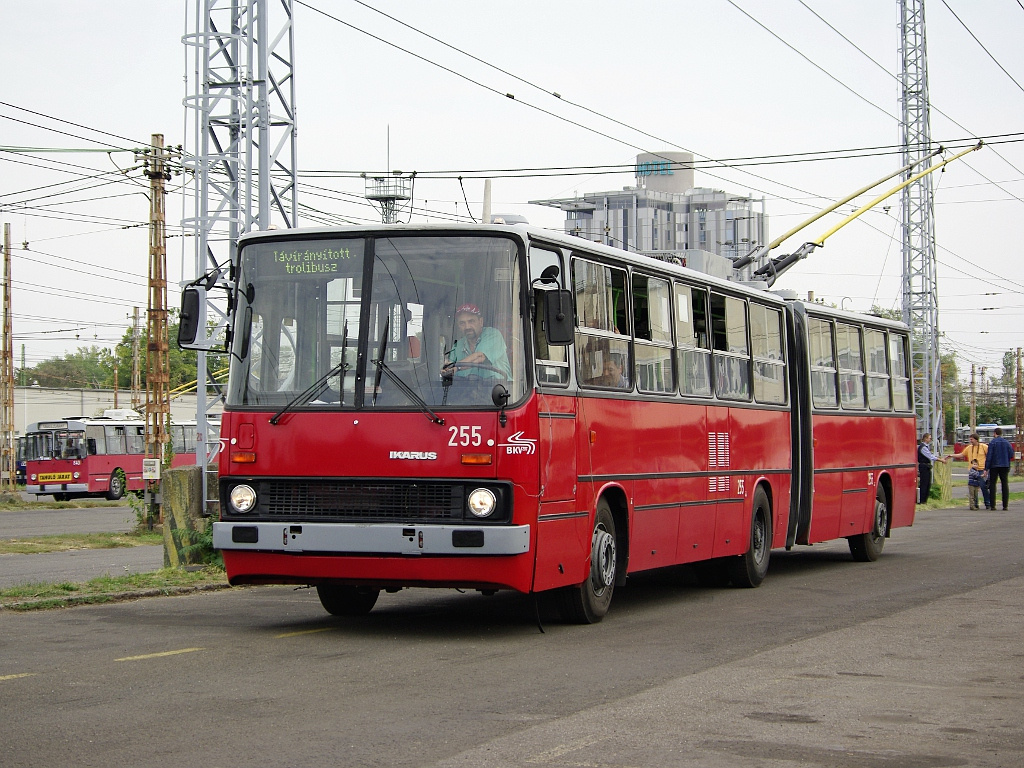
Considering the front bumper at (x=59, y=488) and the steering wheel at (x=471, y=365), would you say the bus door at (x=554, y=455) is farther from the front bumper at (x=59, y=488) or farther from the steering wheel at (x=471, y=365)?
the front bumper at (x=59, y=488)

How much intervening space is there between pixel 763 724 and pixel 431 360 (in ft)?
13.5

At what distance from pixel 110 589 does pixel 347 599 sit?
113 inches

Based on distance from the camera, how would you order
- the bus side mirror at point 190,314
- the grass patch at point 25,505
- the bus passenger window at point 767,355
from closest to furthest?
the bus side mirror at point 190,314 < the bus passenger window at point 767,355 < the grass patch at point 25,505

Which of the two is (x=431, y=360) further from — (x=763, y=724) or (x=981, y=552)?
(x=981, y=552)

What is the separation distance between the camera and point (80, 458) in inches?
1923

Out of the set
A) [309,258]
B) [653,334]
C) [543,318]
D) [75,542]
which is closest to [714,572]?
Result: [653,334]

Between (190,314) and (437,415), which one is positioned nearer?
(437,415)

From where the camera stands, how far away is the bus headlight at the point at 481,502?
999cm

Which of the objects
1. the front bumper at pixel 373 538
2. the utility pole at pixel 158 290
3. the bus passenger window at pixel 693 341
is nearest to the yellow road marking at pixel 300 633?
the front bumper at pixel 373 538

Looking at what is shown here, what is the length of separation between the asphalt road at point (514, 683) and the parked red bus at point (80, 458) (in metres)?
37.0

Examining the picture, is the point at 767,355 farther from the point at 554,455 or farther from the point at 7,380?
the point at 7,380

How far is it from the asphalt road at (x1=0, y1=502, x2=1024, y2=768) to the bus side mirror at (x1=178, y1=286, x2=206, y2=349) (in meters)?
2.29

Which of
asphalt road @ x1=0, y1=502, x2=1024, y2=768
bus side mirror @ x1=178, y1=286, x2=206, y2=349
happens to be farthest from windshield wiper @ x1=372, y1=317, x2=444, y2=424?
asphalt road @ x1=0, y1=502, x2=1024, y2=768

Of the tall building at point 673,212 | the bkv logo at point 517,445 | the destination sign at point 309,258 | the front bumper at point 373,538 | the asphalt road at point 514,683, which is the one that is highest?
the tall building at point 673,212
